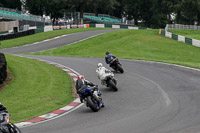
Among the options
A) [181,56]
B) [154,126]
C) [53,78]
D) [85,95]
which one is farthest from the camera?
[181,56]

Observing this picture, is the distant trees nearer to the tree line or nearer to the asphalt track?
the tree line

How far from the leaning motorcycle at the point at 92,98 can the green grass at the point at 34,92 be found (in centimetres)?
136

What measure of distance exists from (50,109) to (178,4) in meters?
71.0

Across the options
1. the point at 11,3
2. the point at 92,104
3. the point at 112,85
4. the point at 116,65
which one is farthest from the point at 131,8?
the point at 92,104

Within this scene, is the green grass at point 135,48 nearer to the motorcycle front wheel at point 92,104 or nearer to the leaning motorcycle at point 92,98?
the leaning motorcycle at point 92,98

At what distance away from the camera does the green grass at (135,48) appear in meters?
31.6

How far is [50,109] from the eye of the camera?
12.4 metres

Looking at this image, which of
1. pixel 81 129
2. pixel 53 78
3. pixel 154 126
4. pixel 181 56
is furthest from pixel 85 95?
pixel 181 56

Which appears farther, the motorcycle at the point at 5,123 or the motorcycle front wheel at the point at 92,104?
the motorcycle front wheel at the point at 92,104

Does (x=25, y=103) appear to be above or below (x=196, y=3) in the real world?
below

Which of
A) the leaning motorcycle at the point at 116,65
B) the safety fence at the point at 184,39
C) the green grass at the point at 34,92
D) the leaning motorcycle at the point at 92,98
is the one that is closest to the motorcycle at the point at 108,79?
the green grass at the point at 34,92

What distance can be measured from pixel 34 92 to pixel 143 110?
562 cm

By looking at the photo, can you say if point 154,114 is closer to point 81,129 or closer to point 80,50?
point 81,129

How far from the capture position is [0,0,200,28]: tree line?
259 feet
